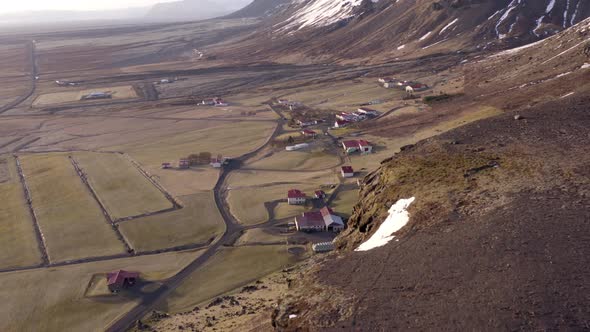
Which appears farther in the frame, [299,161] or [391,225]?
[299,161]

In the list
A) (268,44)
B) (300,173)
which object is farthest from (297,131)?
(268,44)

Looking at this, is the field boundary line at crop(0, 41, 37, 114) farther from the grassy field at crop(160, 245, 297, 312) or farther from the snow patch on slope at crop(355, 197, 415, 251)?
the snow patch on slope at crop(355, 197, 415, 251)

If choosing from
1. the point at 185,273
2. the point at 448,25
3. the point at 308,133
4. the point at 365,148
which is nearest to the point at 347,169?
the point at 365,148

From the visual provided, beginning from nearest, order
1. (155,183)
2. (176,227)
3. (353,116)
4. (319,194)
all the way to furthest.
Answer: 1. (176,227)
2. (319,194)
3. (155,183)
4. (353,116)

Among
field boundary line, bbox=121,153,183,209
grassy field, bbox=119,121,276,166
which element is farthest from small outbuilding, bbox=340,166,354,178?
field boundary line, bbox=121,153,183,209

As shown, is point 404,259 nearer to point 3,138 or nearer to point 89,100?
point 3,138

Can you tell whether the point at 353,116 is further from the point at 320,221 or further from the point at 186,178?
the point at 320,221
